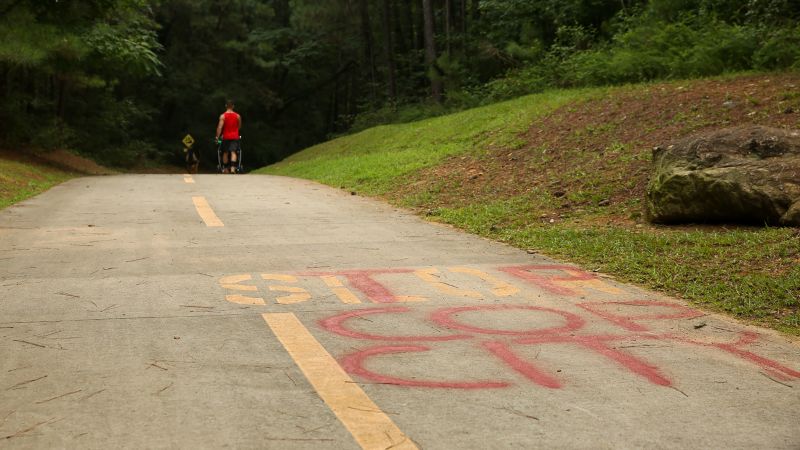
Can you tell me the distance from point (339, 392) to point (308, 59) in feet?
164

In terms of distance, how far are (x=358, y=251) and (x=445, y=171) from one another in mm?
7374

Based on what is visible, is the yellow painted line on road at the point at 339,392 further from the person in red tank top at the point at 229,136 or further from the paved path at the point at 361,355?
the person in red tank top at the point at 229,136

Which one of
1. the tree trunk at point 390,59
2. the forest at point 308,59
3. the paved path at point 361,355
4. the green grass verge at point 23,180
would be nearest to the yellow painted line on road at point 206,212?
the paved path at point 361,355

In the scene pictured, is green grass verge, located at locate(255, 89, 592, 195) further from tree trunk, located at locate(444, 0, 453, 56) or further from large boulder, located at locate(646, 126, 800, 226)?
tree trunk, located at locate(444, 0, 453, 56)

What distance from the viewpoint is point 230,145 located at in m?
23.5

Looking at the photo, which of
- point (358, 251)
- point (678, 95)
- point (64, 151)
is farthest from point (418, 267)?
point (64, 151)

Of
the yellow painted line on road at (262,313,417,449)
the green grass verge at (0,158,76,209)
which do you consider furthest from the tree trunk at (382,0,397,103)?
the yellow painted line on road at (262,313,417,449)

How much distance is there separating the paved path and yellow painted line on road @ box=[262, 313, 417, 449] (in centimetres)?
1

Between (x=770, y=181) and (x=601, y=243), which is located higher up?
(x=770, y=181)

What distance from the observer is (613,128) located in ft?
49.0

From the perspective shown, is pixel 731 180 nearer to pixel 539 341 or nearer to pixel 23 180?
pixel 539 341

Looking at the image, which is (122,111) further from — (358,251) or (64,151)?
(358,251)

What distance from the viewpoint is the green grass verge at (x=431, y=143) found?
17141mm

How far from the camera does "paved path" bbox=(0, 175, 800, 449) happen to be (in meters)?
3.79
